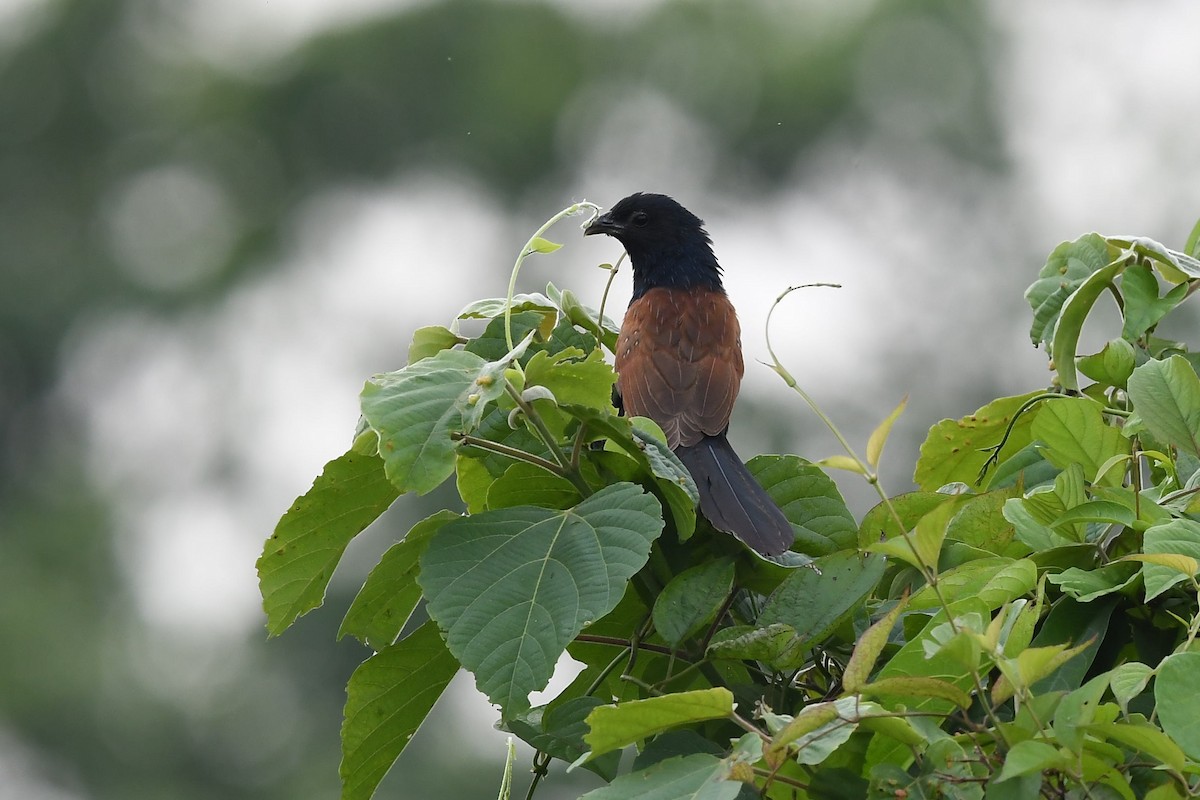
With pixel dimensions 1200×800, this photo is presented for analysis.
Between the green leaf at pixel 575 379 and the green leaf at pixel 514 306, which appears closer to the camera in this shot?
the green leaf at pixel 575 379

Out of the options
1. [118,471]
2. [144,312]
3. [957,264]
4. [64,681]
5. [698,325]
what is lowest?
[698,325]

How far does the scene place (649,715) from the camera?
34.9 inches

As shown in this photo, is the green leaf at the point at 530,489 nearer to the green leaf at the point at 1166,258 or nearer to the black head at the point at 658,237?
the green leaf at the point at 1166,258

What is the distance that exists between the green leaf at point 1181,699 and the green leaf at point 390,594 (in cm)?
53

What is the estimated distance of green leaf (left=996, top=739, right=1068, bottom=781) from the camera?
77 cm

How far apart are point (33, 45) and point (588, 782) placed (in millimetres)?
10350

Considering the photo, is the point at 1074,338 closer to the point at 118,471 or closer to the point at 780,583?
the point at 780,583

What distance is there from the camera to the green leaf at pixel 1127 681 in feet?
2.77

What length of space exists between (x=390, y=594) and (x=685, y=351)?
1794 mm

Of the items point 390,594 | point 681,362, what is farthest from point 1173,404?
point 681,362

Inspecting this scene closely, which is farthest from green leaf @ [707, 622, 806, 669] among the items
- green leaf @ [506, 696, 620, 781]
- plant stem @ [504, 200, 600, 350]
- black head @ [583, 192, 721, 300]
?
black head @ [583, 192, 721, 300]

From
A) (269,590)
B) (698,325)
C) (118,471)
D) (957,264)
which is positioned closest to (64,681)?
(118,471)

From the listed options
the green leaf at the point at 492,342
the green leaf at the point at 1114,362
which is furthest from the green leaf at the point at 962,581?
the green leaf at the point at 492,342

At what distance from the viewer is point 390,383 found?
1.08 metres
